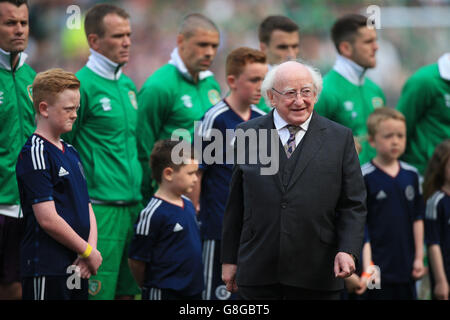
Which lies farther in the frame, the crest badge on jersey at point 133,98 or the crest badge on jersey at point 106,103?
the crest badge on jersey at point 133,98

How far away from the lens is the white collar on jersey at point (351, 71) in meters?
7.74

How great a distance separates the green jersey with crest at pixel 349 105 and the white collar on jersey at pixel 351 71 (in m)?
0.03

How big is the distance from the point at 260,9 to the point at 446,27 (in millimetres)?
3784

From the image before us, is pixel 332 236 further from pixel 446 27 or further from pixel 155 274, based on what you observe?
A: pixel 446 27

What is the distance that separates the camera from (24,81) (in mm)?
6070

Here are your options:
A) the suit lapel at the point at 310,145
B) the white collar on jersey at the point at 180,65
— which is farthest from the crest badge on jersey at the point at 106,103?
the suit lapel at the point at 310,145

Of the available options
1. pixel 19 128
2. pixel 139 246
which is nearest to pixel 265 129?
pixel 139 246

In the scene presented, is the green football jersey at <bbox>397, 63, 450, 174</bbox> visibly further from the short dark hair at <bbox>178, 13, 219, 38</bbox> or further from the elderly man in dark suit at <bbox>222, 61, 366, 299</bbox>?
the elderly man in dark suit at <bbox>222, 61, 366, 299</bbox>

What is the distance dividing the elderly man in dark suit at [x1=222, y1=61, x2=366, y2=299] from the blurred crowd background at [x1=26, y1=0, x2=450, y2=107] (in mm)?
9491

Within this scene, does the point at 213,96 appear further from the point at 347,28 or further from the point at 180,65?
the point at 347,28

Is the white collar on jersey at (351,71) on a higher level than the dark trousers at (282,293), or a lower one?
higher

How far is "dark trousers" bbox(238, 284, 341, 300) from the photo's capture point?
16.4 feet

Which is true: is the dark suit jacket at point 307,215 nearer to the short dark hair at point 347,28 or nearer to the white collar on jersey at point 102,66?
the white collar on jersey at point 102,66

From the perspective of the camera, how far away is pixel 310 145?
5016mm
